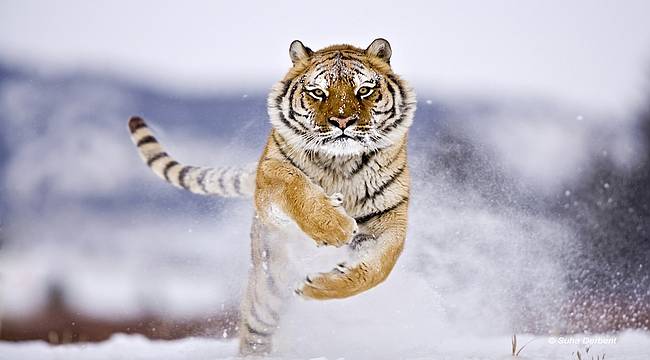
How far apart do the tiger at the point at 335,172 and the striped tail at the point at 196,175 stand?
0.29m

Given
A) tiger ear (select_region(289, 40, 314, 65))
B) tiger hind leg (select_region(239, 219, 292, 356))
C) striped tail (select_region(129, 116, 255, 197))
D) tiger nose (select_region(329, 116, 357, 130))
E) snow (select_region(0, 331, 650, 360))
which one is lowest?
snow (select_region(0, 331, 650, 360))

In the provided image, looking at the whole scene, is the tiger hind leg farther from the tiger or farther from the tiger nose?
the tiger nose

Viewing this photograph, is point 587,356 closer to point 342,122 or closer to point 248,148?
point 342,122

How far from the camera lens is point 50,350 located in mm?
2898

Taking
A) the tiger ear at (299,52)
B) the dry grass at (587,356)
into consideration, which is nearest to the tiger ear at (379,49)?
the tiger ear at (299,52)

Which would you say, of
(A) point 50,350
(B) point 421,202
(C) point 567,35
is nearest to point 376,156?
(B) point 421,202

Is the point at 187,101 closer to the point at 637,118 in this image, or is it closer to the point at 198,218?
the point at 198,218

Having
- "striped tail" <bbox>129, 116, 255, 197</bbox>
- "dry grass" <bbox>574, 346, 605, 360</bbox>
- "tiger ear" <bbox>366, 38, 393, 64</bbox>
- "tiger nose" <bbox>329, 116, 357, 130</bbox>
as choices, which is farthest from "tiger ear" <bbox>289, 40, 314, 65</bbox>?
"dry grass" <bbox>574, 346, 605, 360</bbox>

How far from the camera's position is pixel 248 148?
9.68ft

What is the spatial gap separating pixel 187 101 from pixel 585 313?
220cm

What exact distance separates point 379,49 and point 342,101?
335 mm

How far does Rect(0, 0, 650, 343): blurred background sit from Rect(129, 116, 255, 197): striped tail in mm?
117

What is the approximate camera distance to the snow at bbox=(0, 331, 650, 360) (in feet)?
8.86

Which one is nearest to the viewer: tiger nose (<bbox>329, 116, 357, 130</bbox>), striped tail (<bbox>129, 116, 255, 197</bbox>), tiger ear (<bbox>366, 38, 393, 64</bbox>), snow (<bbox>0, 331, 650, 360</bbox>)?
tiger nose (<bbox>329, 116, 357, 130</bbox>)
